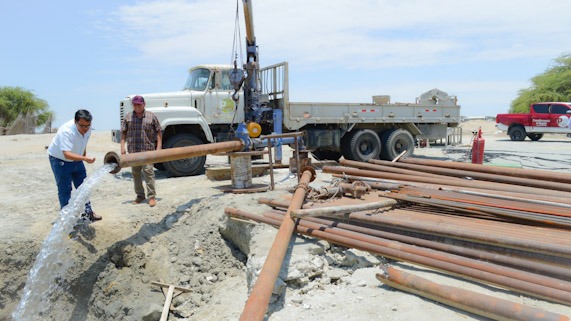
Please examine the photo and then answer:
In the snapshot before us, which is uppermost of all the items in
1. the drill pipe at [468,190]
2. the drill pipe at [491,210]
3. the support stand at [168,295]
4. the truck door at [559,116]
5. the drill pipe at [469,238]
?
the truck door at [559,116]

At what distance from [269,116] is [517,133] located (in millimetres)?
16710

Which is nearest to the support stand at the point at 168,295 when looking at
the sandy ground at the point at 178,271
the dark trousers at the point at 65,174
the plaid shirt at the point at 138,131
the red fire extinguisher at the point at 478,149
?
the sandy ground at the point at 178,271

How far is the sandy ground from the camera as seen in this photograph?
3115 mm

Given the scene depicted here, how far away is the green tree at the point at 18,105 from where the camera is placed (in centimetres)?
3338

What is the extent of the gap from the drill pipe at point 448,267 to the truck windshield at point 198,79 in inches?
250

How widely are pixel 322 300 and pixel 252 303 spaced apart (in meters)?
0.66

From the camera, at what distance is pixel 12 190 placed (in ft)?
26.6

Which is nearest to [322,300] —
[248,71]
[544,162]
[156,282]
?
[156,282]

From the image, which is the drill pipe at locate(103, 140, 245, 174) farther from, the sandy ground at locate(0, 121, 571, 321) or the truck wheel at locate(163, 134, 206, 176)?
the truck wheel at locate(163, 134, 206, 176)

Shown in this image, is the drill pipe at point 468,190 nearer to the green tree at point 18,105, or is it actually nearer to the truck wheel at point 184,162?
the truck wheel at point 184,162

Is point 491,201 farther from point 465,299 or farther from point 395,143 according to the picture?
point 395,143

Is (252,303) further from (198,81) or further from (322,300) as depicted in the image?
(198,81)

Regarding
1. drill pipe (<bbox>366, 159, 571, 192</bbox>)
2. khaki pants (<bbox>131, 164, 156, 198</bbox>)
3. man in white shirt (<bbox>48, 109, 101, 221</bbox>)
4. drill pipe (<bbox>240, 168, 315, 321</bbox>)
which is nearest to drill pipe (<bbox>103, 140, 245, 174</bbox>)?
man in white shirt (<bbox>48, 109, 101, 221</bbox>)

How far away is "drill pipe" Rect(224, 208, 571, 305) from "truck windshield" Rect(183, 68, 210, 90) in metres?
6.35
